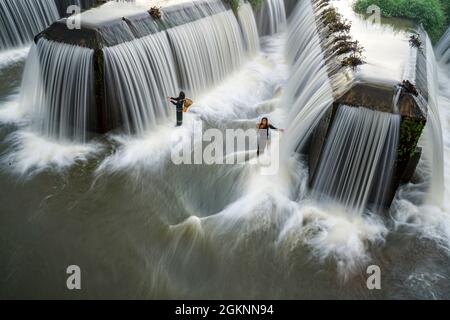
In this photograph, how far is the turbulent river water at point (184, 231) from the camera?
7.16m

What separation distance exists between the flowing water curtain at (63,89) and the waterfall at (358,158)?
6716 mm

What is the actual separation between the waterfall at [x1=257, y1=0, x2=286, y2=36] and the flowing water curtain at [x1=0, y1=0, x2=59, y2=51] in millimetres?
9954

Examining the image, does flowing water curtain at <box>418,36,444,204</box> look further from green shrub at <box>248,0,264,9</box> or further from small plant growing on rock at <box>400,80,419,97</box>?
green shrub at <box>248,0,264,9</box>

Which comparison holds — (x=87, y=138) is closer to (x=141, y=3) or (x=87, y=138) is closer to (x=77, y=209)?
(x=77, y=209)

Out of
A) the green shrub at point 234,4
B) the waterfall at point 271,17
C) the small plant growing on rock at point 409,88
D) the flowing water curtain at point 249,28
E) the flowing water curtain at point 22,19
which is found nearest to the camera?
the small plant growing on rock at point 409,88

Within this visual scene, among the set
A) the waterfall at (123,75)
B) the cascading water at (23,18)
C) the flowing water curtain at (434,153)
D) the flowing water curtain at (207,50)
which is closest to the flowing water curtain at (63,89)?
the waterfall at (123,75)

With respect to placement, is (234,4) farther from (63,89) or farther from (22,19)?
(22,19)

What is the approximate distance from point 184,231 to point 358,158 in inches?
174

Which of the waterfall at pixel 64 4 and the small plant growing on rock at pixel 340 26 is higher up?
the waterfall at pixel 64 4

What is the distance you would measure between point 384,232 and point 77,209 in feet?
23.2

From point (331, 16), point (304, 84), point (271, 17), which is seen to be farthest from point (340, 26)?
point (271, 17)

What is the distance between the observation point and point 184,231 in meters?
8.19

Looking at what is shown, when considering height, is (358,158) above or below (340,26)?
below

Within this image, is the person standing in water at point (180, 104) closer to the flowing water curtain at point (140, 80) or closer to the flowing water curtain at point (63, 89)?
the flowing water curtain at point (140, 80)
